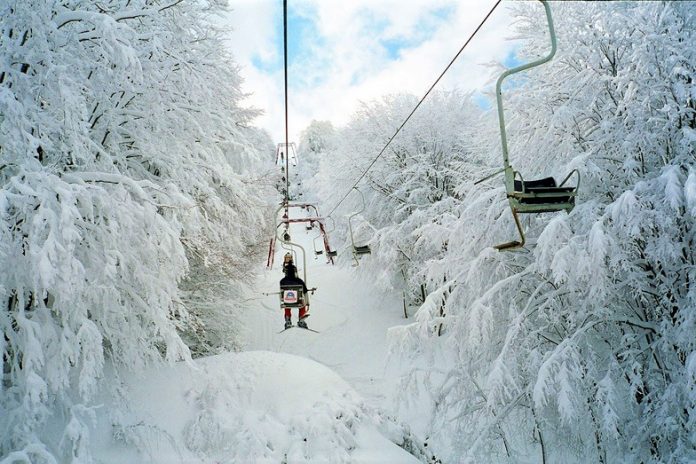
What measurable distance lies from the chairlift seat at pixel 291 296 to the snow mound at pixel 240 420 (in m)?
1.44

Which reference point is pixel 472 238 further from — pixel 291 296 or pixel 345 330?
pixel 345 330

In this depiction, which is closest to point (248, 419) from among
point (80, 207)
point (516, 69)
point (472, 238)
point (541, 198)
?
point (80, 207)

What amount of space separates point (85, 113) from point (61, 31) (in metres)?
1.25

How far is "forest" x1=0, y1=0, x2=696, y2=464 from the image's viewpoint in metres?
5.36

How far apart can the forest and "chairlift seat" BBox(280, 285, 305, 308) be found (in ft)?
6.47

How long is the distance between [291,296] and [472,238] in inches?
140

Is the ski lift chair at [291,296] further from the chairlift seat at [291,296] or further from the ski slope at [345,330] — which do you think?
the ski slope at [345,330]

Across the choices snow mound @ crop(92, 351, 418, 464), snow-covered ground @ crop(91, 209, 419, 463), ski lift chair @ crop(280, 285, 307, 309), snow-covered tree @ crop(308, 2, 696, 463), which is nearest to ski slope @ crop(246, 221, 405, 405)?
snow-covered ground @ crop(91, 209, 419, 463)

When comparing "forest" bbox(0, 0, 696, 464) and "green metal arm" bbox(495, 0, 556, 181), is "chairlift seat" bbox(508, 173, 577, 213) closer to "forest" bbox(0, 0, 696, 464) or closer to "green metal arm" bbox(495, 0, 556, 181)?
"green metal arm" bbox(495, 0, 556, 181)

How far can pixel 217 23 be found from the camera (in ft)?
36.6

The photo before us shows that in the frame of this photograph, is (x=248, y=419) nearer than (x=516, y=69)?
No

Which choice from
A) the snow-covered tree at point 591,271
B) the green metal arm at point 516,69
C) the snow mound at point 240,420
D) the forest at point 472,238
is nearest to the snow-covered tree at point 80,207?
the forest at point 472,238

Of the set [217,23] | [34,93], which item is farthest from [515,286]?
[217,23]

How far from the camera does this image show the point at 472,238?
810 centimetres
